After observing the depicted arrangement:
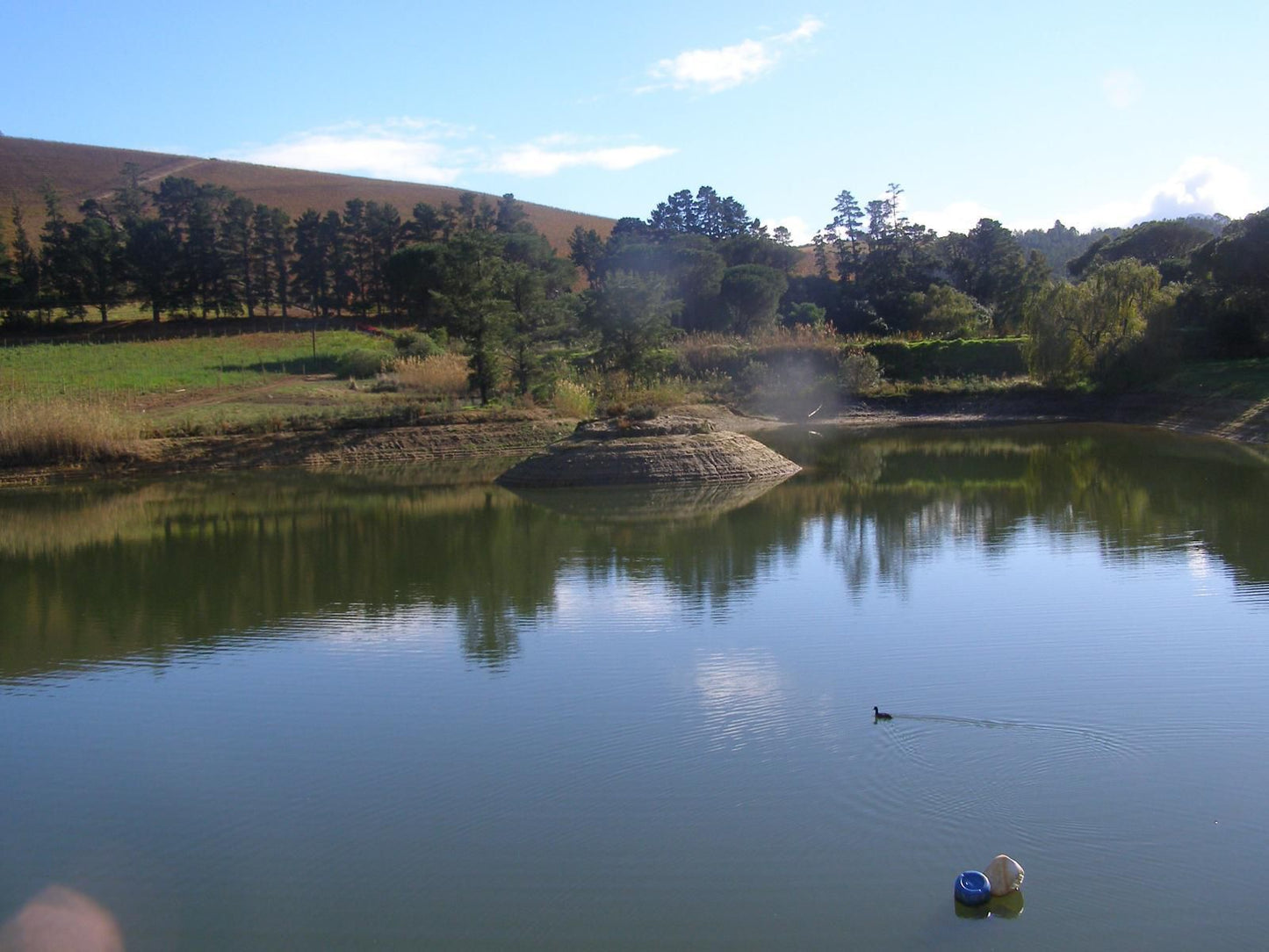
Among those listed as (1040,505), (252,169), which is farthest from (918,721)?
(252,169)

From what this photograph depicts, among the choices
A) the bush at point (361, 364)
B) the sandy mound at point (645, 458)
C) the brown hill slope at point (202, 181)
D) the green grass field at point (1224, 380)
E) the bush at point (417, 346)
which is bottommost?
the sandy mound at point (645, 458)

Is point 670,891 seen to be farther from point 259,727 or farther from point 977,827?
point 259,727

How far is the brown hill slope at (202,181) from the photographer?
89938mm

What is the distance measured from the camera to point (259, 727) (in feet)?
31.6

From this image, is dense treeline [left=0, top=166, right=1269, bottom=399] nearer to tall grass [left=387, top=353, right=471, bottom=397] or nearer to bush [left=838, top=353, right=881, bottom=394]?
tall grass [left=387, top=353, right=471, bottom=397]

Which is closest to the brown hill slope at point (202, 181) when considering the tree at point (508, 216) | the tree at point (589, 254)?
the tree at point (508, 216)

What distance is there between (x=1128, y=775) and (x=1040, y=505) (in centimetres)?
1410

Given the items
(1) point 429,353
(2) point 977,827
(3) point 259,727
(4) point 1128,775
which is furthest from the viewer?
(1) point 429,353

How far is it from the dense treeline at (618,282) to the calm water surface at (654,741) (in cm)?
2133

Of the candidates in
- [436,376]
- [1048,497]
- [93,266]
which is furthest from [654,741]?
[93,266]

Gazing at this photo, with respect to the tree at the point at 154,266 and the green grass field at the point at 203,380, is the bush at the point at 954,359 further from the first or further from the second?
the tree at the point at 154,266

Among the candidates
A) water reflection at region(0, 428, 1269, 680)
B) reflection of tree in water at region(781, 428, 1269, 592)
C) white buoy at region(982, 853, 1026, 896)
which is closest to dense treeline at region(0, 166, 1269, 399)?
reflection of tree in water at region(781, 428, 1269, 592)

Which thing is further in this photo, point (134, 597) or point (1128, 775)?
point (134, 597)

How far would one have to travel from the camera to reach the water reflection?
45.8ft
